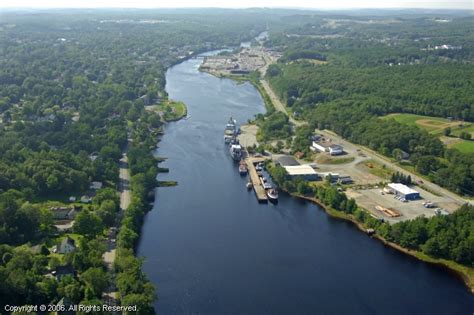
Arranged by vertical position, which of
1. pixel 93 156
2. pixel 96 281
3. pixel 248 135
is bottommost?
pixel 248 135

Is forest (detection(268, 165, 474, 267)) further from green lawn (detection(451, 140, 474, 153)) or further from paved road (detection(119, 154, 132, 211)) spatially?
green lawn (detection(451, 140, 474, 153))

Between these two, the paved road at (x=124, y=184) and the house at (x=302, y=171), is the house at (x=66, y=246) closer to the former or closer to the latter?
the paved road at (x=124, y=184)

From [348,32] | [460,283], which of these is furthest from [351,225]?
[348,32]

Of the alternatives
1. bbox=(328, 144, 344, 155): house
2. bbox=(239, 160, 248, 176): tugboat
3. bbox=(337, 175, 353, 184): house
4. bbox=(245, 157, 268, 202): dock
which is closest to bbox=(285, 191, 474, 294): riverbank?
bbox=(245, 157, 268, 202): dock

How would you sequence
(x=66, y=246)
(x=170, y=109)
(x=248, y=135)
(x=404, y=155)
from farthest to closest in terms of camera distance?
(x=170, y=109), (x=248, y=135), (x=404, y=155), (x=66, y=246)

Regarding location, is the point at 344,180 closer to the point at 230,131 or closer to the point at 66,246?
the point at 230,131

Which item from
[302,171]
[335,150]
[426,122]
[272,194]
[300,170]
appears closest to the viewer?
[272,194]

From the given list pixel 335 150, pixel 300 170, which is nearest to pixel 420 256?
pixel 300 170

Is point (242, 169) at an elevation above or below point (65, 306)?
below
